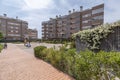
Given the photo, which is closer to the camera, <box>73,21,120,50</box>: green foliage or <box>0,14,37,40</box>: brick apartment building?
<box>73,21,120,50</box>: green foliage

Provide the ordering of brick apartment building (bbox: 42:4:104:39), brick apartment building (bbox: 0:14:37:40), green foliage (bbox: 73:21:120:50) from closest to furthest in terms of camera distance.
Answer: green foliage (bbox: 73:21:120:50) → brick apartment building (bbox: 42:4:104:39) → brick apartment building (bbox: 0:14:37:40)

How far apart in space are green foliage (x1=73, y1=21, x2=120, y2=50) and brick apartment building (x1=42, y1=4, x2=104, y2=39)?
41060mm

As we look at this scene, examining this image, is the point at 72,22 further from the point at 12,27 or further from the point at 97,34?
the point at 97,34

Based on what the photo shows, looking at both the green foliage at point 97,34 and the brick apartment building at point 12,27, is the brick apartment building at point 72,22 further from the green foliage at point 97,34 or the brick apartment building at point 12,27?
the green foliage at point 97,34

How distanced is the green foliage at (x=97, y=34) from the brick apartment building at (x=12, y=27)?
83531 millimetres

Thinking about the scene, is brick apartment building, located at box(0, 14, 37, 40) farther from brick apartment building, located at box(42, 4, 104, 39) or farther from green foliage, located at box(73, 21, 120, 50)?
green foliage, located at box(73, 21, 120, 50)

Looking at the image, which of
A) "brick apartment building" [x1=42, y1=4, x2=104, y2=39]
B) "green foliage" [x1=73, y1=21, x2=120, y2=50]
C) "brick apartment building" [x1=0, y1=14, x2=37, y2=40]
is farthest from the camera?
"brick apartment building" [x1=0, y1=14, x2=37, y2=40]

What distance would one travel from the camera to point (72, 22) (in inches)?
2918

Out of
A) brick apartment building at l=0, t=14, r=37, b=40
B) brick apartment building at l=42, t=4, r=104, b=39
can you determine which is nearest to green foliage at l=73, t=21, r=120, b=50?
brick apartment building at l=42, t=4, r=104, b=39

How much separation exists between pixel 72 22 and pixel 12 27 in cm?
4013

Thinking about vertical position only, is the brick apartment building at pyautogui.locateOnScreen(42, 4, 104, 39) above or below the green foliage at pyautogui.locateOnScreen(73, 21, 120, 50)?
above

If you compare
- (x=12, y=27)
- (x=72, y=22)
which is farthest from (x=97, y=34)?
(x=12, y=27)

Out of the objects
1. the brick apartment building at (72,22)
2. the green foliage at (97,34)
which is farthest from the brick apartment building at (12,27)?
the green foliage at (97,34)

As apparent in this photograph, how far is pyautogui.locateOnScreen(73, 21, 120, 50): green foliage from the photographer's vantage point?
32.2 ft
